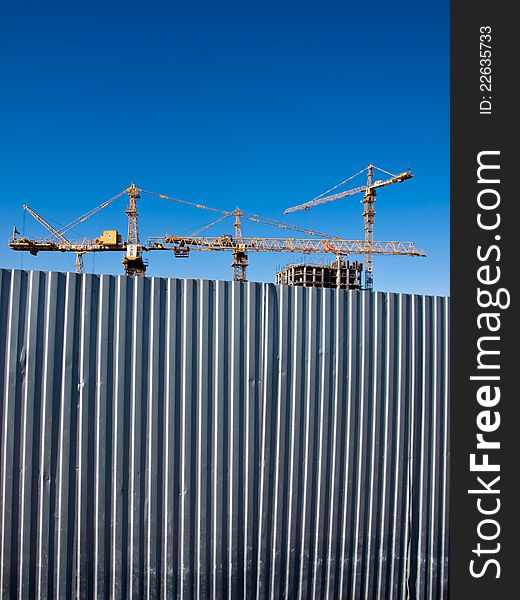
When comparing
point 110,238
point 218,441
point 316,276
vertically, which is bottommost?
point 218,441

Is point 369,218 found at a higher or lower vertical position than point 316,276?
higher

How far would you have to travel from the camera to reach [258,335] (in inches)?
155

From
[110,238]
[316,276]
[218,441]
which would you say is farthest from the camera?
[110,238]

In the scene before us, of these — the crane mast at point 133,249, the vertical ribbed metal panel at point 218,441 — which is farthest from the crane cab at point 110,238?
the vertical ribbed metal panel at point 218,441

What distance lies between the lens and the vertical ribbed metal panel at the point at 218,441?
355 centimetres

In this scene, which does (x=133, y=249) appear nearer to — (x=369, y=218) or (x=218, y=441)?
(x=369, y=218)

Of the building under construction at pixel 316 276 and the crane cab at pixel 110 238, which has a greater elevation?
the crane cab at pixel 110 238

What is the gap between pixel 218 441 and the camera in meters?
3.82

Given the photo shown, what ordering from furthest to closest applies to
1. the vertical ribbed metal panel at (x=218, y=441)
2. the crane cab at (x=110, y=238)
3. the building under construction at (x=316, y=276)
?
the crane cab at (x=110, y=238) → the building under construction at (x=316, y=276) → the vertical ribbed metal panel at (x=218, y=441)

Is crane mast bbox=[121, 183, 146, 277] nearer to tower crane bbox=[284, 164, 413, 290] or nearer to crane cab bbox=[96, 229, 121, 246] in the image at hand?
crane cab bbox=[96, 229, 121, 246]

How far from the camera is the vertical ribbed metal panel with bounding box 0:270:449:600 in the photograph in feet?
11.6

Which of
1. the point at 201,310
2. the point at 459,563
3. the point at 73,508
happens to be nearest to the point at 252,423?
the point at 201,310

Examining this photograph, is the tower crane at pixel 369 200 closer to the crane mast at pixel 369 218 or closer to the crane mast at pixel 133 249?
the crane mast at pixel 369 218

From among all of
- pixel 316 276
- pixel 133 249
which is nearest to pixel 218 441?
pixel 316 276
